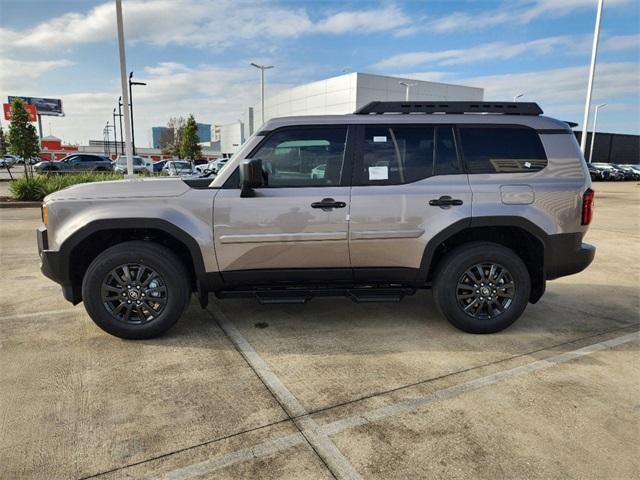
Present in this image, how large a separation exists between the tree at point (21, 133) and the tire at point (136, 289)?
15.1 meters

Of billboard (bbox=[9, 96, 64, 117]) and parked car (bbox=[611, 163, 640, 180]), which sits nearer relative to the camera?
parked car (bbox=[611, 163, 640, 180])

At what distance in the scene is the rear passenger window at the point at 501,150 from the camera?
12.9ft

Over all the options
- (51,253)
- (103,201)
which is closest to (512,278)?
(103,201)

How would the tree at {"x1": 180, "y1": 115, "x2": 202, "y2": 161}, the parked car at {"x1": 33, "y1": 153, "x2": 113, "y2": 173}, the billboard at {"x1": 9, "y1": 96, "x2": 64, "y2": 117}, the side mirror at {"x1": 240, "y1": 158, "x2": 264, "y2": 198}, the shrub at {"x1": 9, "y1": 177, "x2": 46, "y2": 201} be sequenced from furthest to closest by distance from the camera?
the billboard at {"x1": 9, "y1": 96, "x2": 64, "y2": 117} → the tree at {"x1": 180, "y1": 115, "x2": 202, "y2": 161} → the parked car at {"x1": 33, "y1": 153, "x2": 113, "y2": 173} → the shrub at {"x1": 9, "y1": 177, "x2": 46, "y2": 201} → the side mirror at {"x1": 240, "y1": 158, "x2": 264, "y2": 198}

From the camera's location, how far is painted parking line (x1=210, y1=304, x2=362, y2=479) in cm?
229

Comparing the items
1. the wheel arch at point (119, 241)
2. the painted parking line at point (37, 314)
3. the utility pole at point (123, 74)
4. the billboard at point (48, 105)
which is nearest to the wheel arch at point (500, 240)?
the wheel arch at point (119, 241)

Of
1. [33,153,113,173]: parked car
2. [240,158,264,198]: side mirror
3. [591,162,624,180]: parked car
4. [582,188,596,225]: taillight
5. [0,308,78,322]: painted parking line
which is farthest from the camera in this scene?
[591,162,624,180]: parked car

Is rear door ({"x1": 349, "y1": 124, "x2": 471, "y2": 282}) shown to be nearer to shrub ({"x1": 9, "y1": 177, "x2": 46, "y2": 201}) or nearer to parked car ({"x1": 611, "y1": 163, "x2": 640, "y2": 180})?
shrub ({"x1": 9, "y1": 177, "x2": 46, "y2": 201})

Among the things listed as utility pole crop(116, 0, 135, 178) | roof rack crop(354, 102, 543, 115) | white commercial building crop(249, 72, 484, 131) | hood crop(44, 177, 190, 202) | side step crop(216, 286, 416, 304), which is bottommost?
side step crop(216, 286, 416, 304)

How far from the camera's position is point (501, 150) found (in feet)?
13.0

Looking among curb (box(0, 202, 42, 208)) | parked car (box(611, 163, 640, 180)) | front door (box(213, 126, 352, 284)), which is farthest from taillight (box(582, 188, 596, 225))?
parked car (box(611, 163, 640, 180))

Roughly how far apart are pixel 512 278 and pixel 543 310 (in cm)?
115

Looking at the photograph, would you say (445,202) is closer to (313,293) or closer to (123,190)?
(313,293)

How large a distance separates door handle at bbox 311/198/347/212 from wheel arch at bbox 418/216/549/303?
867mm
